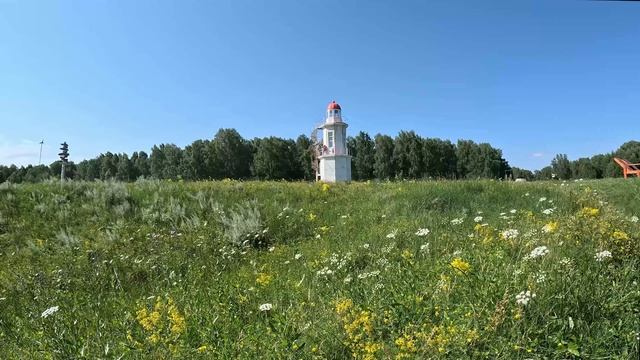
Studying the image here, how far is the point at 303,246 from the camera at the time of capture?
6.69m

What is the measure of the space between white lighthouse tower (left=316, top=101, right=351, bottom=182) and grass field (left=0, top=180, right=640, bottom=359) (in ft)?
81.6

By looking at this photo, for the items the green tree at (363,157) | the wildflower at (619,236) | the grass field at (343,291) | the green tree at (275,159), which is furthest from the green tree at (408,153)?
the wildflower at (619,236)

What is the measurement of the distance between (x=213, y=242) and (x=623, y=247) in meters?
5.67

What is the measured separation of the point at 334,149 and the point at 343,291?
2982 centimetres

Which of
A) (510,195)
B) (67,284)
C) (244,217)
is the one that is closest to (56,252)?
(67,284)

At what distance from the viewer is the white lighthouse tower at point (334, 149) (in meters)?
33.0

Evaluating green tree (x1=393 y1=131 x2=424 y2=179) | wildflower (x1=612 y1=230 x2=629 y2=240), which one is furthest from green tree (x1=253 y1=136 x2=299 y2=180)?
wildflower (x1=612 y1=230 x2=629 y2=240)

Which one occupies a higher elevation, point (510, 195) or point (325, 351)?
point (510, 195)

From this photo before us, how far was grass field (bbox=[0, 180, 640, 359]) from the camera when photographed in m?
2.64

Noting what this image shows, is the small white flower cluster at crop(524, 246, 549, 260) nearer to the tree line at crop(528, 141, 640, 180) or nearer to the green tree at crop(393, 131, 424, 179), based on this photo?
the green tree at crop(393, 131, 424, 179)

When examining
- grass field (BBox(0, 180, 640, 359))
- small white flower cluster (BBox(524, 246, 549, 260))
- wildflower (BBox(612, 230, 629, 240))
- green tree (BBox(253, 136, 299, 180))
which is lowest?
grass field (BBox(0, 180, 640, 359))

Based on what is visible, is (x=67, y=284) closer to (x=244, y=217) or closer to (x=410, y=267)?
(x=244, y=217)

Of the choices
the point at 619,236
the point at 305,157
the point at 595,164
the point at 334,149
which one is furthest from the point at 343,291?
the point at 595,164

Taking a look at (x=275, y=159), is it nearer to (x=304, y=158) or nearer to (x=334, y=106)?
(x=304, y=158)
